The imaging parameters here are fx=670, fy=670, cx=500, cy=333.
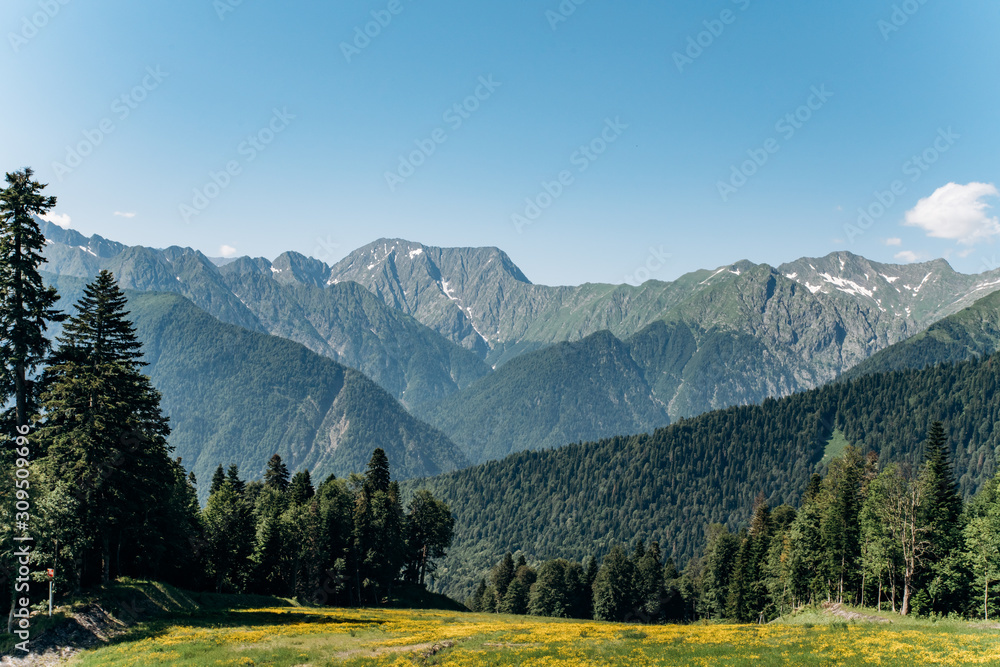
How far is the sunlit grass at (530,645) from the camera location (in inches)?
1426

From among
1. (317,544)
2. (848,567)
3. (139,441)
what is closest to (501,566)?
(317,544)

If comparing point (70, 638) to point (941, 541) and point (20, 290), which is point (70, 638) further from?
point (941, 541)

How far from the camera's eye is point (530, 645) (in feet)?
147

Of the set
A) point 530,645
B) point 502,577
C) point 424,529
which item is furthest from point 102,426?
point 502,577

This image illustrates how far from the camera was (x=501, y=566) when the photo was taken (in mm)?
142250

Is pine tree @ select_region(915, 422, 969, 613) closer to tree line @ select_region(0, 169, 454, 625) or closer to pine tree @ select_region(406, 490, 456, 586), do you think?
pine tree @ select_region(406, 490, 456, 586)

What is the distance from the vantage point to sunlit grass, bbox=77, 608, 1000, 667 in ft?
119

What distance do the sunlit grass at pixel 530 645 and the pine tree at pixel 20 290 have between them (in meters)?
20.4

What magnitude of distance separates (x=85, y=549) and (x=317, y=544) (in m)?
36.0

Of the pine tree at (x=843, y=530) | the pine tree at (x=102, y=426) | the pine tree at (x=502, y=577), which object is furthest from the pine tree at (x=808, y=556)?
the pine tree at (x=102, y=426)

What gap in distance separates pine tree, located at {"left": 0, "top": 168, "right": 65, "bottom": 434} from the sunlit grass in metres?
20.4

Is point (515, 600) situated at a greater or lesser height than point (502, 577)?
lesser

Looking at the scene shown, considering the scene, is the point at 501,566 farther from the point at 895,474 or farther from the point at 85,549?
the point at 85,549

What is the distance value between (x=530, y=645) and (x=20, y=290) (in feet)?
142
